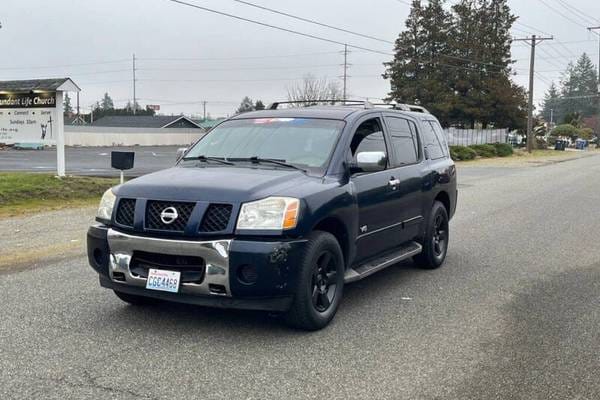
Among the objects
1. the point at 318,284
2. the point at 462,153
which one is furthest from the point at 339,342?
the point at 462,153

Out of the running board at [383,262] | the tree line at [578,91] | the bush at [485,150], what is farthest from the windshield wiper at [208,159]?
the tree line at [578,91]

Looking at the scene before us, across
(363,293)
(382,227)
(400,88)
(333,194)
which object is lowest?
(363,293)

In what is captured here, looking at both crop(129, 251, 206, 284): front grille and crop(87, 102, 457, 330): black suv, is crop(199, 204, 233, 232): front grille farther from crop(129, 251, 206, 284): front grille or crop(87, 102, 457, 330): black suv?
crop(129, 251, 206, 284): front grille

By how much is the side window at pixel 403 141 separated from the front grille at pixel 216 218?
2.54 m

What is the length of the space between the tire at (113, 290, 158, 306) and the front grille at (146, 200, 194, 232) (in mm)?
929

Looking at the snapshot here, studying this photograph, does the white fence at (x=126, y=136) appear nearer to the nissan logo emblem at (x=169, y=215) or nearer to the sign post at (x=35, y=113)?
the sign post at (x=35, y=113)

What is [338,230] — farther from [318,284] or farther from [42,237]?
[42,237]

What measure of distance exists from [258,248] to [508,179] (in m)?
20.0

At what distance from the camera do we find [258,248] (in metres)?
4.66

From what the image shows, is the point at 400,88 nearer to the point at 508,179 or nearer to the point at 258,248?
the point at 508,179

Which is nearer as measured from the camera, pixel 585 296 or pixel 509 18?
pixel 585 296

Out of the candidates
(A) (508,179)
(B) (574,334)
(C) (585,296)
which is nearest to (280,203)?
(B) (574,334)

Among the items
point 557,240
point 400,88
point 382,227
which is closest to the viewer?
point 382,227

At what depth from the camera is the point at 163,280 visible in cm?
485
